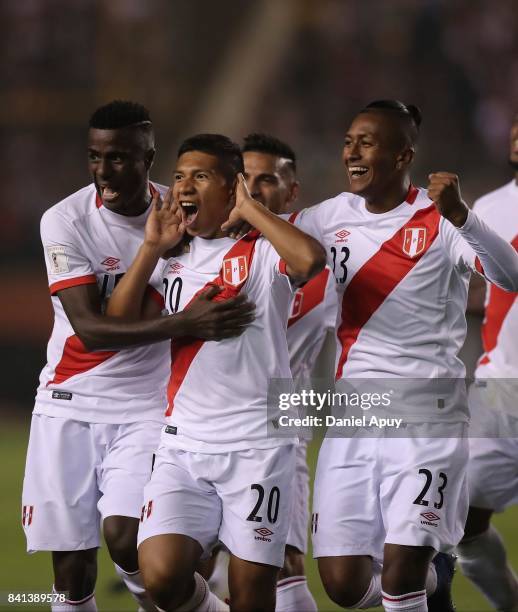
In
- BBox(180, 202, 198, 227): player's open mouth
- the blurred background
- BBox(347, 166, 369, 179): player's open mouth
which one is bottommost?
BBox(180, 202, 198, 227): player's open mouth

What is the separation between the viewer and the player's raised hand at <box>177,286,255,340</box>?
14.7ft

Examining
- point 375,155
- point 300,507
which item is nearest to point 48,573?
point 300,507

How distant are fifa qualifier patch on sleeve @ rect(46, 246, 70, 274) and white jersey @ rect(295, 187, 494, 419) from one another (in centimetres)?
115

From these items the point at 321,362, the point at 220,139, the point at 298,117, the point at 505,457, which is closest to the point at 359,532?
the point at 505,457

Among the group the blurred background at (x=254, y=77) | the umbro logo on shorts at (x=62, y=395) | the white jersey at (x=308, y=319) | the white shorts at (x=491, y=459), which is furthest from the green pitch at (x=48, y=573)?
the blurred background at (x=254, y=77)

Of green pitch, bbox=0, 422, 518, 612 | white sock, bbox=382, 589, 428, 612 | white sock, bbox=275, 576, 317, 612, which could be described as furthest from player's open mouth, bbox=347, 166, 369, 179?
green pitch, bbox=0, 422, 518, 612

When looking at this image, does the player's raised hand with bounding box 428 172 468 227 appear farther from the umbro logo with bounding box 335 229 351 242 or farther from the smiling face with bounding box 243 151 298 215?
the smiling face with bounding box 243 151 298 215

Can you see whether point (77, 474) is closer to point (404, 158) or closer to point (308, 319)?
point (308, 319)

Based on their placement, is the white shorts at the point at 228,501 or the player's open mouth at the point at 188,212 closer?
the white shorts at the point at 228,501

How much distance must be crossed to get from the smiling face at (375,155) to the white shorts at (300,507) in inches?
50.5

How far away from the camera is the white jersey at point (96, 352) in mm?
5039

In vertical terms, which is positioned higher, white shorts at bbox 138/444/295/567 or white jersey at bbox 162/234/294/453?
white jersey at bbox 162/234/294/453

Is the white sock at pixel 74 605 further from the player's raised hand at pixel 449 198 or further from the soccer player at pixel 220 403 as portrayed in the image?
the player's raised hand at pixel 449 198

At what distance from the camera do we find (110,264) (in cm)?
508
